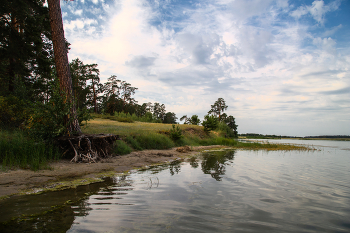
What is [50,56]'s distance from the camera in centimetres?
1661

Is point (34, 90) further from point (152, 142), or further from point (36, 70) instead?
point (152, 142)

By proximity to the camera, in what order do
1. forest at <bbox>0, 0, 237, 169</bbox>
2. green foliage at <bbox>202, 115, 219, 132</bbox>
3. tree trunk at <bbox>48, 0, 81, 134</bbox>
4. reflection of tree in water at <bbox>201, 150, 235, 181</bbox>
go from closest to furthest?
reflection of tree in water at <bbox>201, 150, 235, 181</bbox>, forest at <bbox>0, 0, 237, 169</bbox>, tree trunk at <bbox>48, 0, 81, 134</bbox>, green foliage at <bbox>202, 115, 219, 132</bbox>

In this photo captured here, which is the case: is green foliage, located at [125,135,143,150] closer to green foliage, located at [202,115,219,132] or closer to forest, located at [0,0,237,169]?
forest, located at [0,0,237,169]

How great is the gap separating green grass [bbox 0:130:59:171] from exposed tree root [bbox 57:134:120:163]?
1.53 feet

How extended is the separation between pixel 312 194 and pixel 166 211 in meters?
3.38

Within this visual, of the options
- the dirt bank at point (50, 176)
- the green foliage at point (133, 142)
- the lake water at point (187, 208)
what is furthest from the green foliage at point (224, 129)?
the lake water at point (187, 208)

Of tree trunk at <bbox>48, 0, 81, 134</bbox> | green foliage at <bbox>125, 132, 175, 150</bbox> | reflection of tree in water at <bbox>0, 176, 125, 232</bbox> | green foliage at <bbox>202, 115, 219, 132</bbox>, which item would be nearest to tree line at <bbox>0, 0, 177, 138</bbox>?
tree trunk at <bbox>48, 0, 81, 134</bbox>

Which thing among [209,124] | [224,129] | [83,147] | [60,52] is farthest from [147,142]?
[224,129]

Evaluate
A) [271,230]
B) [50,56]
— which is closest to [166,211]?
[271,230]

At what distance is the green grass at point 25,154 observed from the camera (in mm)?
5773

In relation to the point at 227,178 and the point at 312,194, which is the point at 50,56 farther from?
the point at 312,194

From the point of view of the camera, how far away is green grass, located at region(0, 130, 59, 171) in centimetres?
577

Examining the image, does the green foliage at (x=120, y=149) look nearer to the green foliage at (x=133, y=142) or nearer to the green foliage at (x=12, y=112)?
the green foliage at (x=133, y=142)

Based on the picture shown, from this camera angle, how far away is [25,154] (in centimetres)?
633
